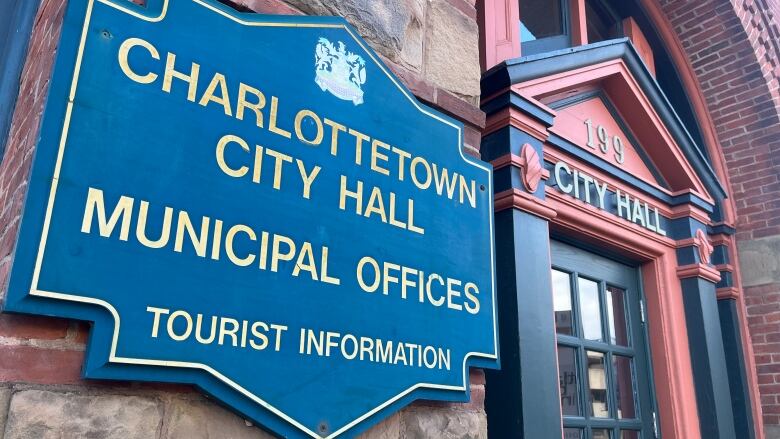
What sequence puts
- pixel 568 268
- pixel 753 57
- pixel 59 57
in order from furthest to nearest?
pixel 753 57, pixel 568 268, pixel 59 57

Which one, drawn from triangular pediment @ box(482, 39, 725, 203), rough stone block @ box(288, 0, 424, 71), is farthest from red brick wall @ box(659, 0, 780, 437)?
rough stone block @ box(288, 0, 424, 71)

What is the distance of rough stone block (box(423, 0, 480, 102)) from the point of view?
205 cm

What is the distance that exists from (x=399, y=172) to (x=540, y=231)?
1315 mm

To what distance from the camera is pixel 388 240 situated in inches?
66.0

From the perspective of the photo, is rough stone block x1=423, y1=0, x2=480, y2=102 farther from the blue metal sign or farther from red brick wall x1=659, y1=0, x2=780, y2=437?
red brick wall x1=659, y1=0, x2=780, y2=437

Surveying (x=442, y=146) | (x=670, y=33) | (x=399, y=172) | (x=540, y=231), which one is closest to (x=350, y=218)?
(x=399, y=172)

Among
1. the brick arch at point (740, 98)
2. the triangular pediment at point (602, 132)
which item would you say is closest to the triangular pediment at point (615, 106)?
the triangular pediment at point (602, 132)

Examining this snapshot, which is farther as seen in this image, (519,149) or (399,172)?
(519,149)

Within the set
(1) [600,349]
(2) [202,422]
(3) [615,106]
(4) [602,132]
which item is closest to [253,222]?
(2) [202,422]

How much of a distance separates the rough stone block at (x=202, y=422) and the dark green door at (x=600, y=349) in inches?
84.1

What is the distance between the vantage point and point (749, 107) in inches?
201

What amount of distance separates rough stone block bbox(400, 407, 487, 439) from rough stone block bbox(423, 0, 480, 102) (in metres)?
1.08

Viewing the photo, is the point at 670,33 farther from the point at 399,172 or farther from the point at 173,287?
the point at 173,287

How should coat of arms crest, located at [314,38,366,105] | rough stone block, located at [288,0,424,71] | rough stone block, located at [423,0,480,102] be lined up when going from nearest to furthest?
1. coat of arms crest, located at [314,38,366,105]
2. rough stone block, located at [288,0,424,71]
3. rough stone block, located at [423,0,480,102]
